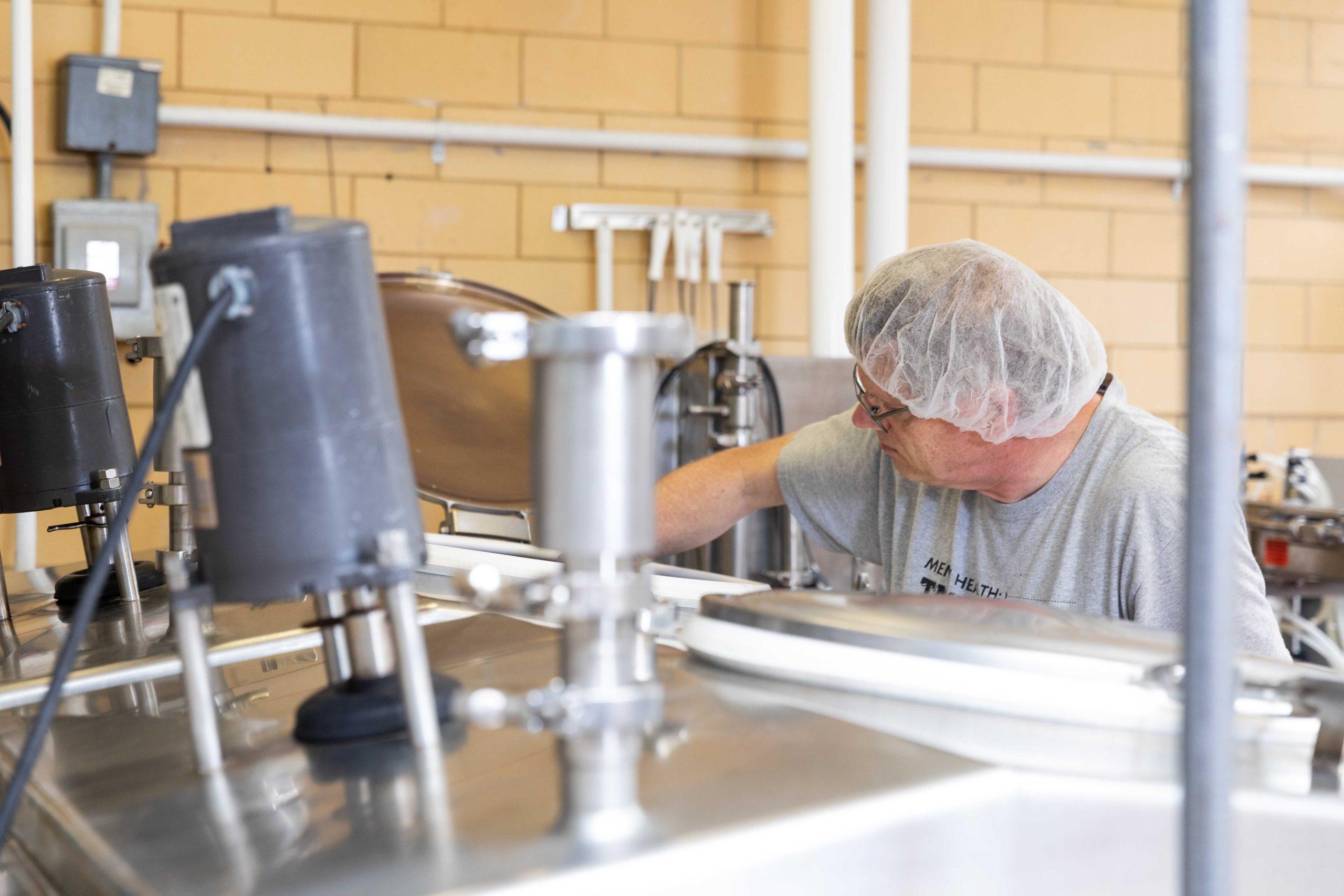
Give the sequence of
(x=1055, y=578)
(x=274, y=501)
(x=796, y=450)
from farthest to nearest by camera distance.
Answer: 1. (x=796, y=450)
2. (x=1055, y=578)
3. (x=274, y=501)

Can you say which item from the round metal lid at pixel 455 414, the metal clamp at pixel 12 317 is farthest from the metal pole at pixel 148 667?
the round metal lid at pixel 455 414

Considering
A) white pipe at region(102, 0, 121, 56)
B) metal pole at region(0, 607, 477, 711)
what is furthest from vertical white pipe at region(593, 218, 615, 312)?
metal pole at region(0, 607, 477, 711)

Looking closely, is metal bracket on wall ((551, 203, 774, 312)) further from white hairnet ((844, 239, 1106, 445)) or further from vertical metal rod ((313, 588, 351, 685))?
vertical metal rod ((313, 588, 351, 685))

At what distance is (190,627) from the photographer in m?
0.51

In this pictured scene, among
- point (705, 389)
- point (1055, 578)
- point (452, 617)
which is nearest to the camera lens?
point (452, 617)

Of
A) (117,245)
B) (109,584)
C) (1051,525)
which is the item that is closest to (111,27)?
(117,245)

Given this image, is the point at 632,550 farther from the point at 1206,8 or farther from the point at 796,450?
the point at 796,450

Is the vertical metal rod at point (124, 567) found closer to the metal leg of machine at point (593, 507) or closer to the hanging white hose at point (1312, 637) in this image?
the metal leg of machine at point (593, 507)

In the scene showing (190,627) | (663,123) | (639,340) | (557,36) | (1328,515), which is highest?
(557,36)

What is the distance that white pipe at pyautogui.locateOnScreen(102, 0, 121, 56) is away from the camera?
264cm

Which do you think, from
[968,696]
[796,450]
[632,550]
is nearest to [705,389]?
[796,450]

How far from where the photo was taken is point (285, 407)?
482 mm

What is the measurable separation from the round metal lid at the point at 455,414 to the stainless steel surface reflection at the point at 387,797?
1.35 m

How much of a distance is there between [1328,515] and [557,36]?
2.09 meters
